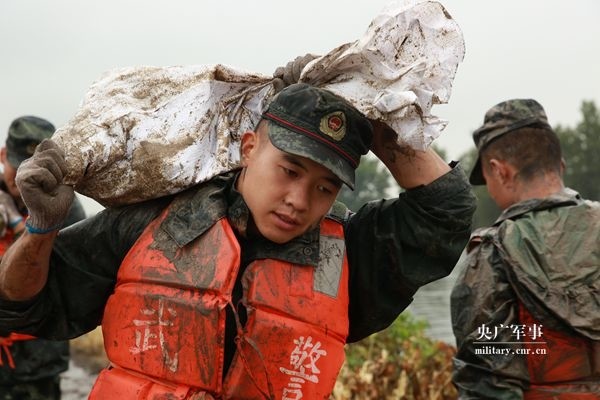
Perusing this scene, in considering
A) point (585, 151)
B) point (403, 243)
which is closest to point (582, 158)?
point (585, 151)

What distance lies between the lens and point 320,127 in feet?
7.95

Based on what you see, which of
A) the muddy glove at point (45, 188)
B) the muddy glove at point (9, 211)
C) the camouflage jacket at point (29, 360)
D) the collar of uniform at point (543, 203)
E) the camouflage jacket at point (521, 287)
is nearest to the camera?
the muddy glove at point (45, 188)

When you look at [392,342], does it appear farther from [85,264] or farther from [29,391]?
[85,264]

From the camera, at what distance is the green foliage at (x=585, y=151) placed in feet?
163

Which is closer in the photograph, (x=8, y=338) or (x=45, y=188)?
(x=45, y=188)

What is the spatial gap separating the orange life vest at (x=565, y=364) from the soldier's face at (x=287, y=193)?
5.85 ft

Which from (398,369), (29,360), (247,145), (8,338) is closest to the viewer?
(247,145)

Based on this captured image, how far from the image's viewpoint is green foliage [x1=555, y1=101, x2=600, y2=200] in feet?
163

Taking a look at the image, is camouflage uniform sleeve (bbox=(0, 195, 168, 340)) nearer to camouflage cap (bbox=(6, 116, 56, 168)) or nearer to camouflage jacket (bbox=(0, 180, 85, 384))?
camouflage jacket (bbox=(0, 180, 85, 384))

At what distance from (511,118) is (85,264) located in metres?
2.72

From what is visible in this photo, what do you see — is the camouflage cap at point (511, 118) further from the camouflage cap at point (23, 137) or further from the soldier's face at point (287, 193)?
the camouflage cap at point (23, 137)

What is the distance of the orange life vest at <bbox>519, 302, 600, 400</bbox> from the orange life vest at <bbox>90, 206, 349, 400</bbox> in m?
1.57

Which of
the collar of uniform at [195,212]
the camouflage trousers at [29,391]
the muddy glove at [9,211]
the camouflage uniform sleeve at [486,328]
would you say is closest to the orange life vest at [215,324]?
the collar of uniform at [195,212]

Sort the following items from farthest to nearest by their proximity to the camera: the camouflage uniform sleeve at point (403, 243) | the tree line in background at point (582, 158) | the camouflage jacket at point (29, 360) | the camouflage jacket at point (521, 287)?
the tree line in background at point (582, 158) < the camouflage jacket at point (29, 360) < the camouflage jacket at point (521, 287) < the camouflage uniform sleeve at point (403, 243)
